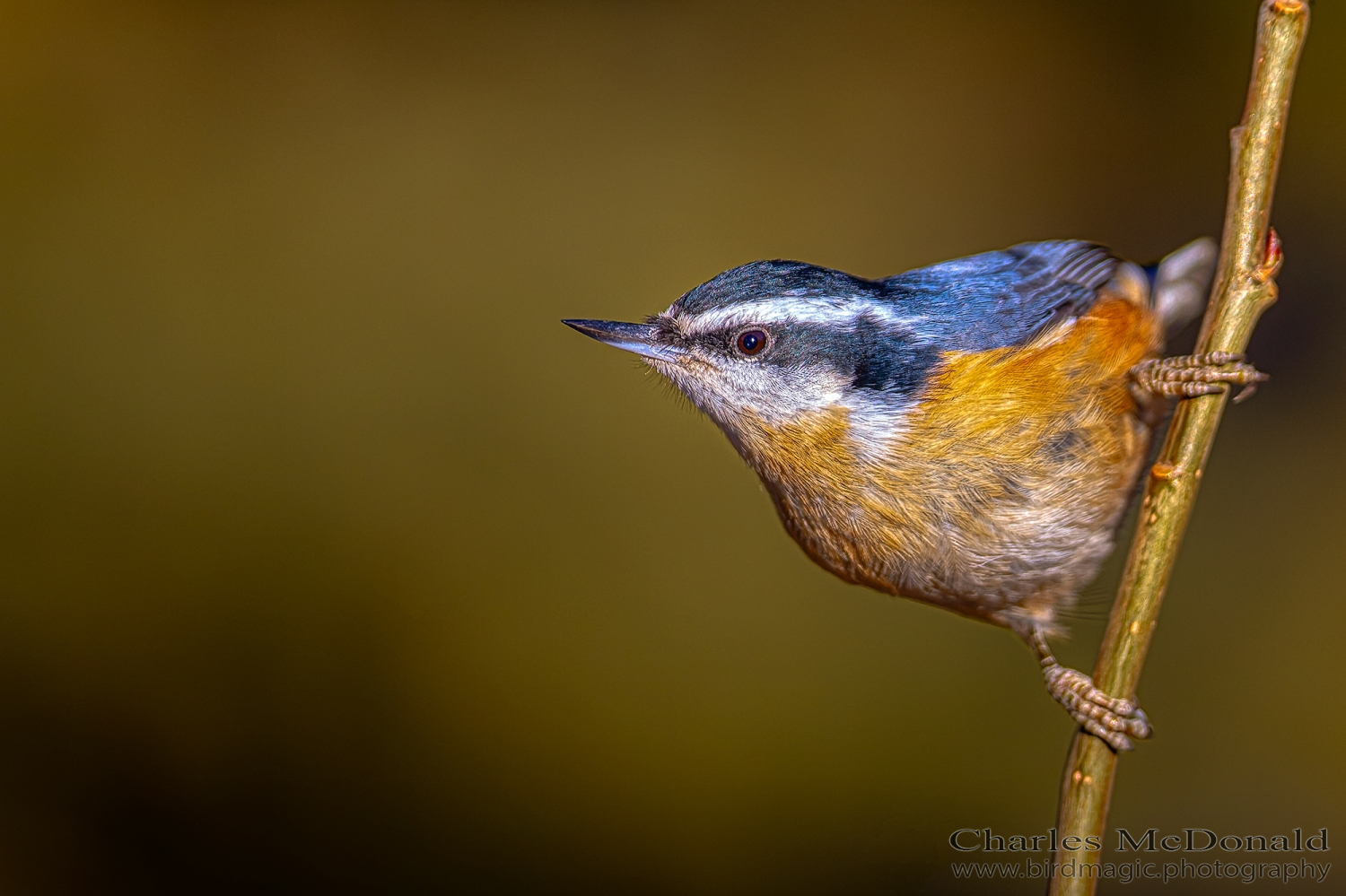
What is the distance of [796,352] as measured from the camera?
4.61 ft

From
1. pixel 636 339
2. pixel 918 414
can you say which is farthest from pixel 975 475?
pixel 636 339

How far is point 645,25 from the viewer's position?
10.1 feet

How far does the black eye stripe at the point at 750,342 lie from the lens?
1.39 meters

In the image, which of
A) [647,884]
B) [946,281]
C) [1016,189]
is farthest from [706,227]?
[647,884]

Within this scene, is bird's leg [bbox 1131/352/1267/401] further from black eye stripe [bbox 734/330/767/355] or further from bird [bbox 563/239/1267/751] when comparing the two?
black eye stripe [bbox 734/330/767/355]

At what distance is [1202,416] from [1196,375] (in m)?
0.13

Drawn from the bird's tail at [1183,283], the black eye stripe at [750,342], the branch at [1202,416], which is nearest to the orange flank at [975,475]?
the black eye stripe at [750,342]

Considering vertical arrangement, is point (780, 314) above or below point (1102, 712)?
above

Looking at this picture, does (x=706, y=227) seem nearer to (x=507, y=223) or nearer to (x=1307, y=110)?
(x=507, y=223)

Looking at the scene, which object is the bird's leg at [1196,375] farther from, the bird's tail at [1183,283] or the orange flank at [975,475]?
the bird's tail at [1183,283]

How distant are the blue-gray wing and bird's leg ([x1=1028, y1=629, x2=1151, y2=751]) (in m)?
0.50

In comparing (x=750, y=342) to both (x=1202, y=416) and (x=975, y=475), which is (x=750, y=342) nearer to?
(x=975, y=475)

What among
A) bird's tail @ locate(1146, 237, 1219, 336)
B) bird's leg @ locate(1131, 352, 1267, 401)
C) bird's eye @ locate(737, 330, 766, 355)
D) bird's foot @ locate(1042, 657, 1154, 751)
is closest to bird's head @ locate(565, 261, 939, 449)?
bird's eye @ locate(737, 330, 766, 355)

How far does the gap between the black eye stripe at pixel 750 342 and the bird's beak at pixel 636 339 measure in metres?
0.09
